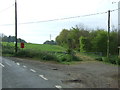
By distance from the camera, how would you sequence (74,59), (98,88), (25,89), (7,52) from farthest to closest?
(7,52) < (74,59) < (98,88) < (25,89)

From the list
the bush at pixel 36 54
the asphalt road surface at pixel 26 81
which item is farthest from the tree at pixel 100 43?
the asphalt road surface at pixel 26 81

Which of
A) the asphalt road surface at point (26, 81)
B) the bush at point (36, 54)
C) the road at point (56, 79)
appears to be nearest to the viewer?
the asphalt road surface at point (26, 81)

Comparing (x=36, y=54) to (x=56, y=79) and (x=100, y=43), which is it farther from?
(x=100, y=43)

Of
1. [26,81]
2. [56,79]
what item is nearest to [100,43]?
[56,79]

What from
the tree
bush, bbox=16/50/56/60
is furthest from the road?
the tree

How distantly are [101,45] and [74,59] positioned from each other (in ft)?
75.3

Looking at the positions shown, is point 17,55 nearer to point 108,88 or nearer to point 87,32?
point 108,88

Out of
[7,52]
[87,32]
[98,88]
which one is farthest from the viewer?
[87,32]

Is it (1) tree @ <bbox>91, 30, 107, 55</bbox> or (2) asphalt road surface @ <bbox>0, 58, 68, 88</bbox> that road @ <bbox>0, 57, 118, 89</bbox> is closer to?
(2) asphalt road surface @ <bbox>0, 58, 68, 88</bbox>

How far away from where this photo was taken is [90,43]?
57688 millimetres

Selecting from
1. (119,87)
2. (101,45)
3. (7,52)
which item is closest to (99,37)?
(101,45)

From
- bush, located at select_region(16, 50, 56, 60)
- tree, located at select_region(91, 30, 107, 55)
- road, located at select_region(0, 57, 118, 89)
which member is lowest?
road, located at select_region(0, 57, 118, 89)

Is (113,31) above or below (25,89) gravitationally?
above

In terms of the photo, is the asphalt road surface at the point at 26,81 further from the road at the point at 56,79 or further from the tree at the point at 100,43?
the tree at the point at 100,43
